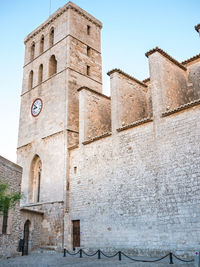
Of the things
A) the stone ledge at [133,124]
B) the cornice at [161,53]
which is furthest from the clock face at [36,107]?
the cornice at [161,53]

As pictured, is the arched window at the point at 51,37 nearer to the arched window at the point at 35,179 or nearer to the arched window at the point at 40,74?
the arched window at the point at 40,74

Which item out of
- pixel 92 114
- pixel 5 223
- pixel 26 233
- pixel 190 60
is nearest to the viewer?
pixel 5 223

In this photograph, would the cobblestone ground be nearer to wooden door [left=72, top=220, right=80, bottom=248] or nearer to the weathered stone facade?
the weathered stone facade

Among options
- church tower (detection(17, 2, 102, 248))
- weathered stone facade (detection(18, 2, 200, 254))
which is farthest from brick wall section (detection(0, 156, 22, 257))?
weathered stone facade (detection(18, 2, 200, 254))

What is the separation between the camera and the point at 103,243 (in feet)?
39.8

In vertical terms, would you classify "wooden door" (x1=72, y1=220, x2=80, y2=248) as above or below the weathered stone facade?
below

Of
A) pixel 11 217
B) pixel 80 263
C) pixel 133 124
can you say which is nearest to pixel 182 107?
pixel 133 124

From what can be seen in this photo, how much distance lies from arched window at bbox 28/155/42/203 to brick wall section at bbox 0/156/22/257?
4572 millimetres

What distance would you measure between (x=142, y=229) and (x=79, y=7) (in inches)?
620

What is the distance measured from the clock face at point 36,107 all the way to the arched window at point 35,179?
2.94 metres

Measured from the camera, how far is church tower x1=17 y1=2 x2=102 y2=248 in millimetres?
14937

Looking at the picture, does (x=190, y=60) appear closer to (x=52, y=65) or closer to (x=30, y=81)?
(x=52, y=65)

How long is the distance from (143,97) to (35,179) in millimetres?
8199

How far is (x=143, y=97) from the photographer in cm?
1539
